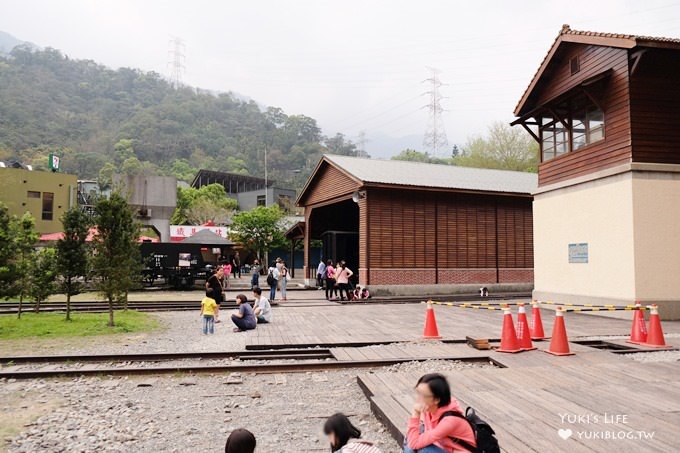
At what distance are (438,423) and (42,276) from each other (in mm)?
14120

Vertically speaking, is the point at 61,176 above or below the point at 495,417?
above

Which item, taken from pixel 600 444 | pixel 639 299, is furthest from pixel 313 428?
pixel 639 299

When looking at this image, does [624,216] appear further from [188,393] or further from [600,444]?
[188,393]

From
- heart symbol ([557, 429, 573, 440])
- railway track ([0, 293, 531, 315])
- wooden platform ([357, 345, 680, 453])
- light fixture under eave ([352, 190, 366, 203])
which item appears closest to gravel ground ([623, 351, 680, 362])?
wooden platform ([357, 345, 680, 453])

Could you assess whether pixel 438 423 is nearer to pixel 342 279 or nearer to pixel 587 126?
pixel 587 126

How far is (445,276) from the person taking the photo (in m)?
21.5

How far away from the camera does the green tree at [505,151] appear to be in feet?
164

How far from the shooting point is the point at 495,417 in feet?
14.9

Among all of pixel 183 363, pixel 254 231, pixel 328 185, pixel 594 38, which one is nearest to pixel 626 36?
pixel 594 38

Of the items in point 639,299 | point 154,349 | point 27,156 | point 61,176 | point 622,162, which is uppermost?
point 27,156

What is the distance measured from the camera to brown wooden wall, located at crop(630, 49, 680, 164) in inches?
500

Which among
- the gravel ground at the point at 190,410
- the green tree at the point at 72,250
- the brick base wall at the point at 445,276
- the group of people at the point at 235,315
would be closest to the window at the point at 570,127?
the brick base wall at the point at 445,276

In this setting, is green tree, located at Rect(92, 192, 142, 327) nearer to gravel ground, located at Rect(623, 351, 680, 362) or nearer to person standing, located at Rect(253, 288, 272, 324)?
person standing, located at Rect(253, 288, 272, 324)

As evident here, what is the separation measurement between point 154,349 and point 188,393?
11.6 ft
